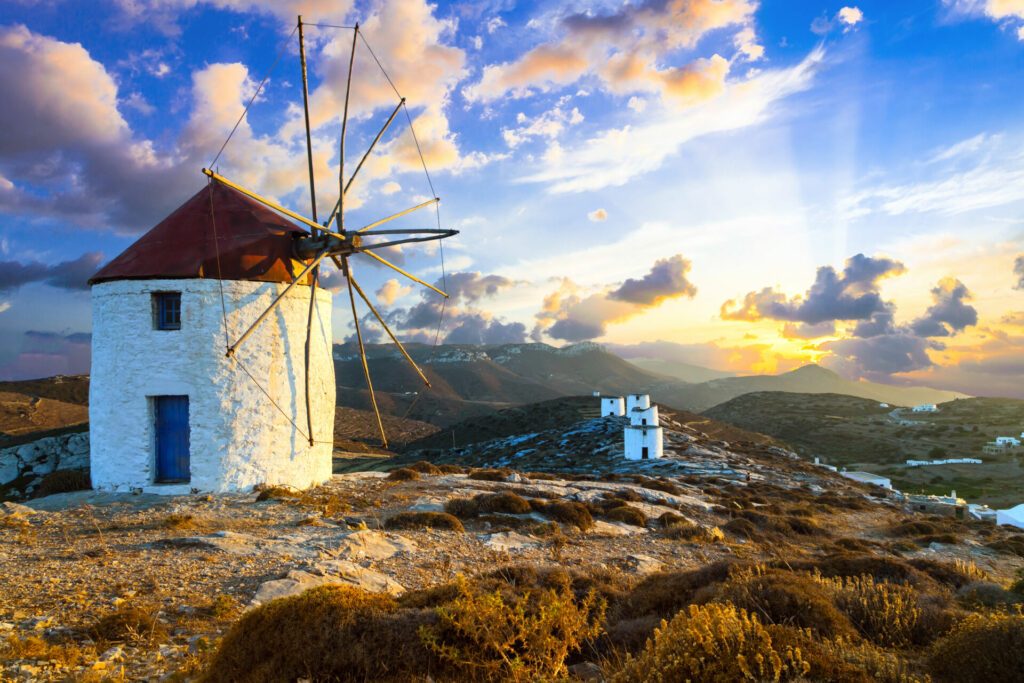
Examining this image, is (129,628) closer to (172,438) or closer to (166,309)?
(172,438)

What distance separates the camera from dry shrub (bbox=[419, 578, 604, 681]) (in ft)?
18.1

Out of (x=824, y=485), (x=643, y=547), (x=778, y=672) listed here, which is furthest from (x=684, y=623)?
(x=824, y=485)

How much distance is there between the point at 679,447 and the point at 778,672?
153 ft

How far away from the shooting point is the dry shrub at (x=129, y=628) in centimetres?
661

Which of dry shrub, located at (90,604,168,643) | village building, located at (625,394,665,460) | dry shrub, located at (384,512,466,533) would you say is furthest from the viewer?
village building, located at (625,394,665,460)

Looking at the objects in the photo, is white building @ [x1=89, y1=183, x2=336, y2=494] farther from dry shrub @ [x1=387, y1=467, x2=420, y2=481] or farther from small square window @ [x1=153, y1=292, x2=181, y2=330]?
dry shrub @ [x1=387, y1=467, x2=420, y2=481]

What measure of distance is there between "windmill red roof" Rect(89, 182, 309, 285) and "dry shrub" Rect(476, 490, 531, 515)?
365 inches

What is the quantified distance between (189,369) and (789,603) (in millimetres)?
16067

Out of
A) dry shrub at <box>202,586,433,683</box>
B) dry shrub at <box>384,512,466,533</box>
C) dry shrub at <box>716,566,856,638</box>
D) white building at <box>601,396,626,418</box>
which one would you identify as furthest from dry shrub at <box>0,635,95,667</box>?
white building at <box>601,396,626,418</box>

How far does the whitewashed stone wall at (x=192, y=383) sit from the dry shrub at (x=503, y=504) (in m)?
6.52

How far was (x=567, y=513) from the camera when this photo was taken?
1577 centimetres

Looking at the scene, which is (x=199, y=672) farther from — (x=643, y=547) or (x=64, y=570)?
(x=643, y=547)

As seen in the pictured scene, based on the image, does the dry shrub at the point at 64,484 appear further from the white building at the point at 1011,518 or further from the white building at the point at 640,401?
the white building at the point at 640,401

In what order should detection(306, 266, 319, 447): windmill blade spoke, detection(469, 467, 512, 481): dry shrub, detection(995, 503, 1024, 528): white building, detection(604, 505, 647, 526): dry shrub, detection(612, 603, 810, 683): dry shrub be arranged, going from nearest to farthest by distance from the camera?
1. detection(612, 603, 810, 683): dry shrub
2. detection(604, 505, 647, 526): dry shrub
3. detection(306, 266, 319, 447): windmill blade spoke
4. detection(469, 467, 512, 481): dry shrub
5. detection(995, 503, 1024, 528): white building
